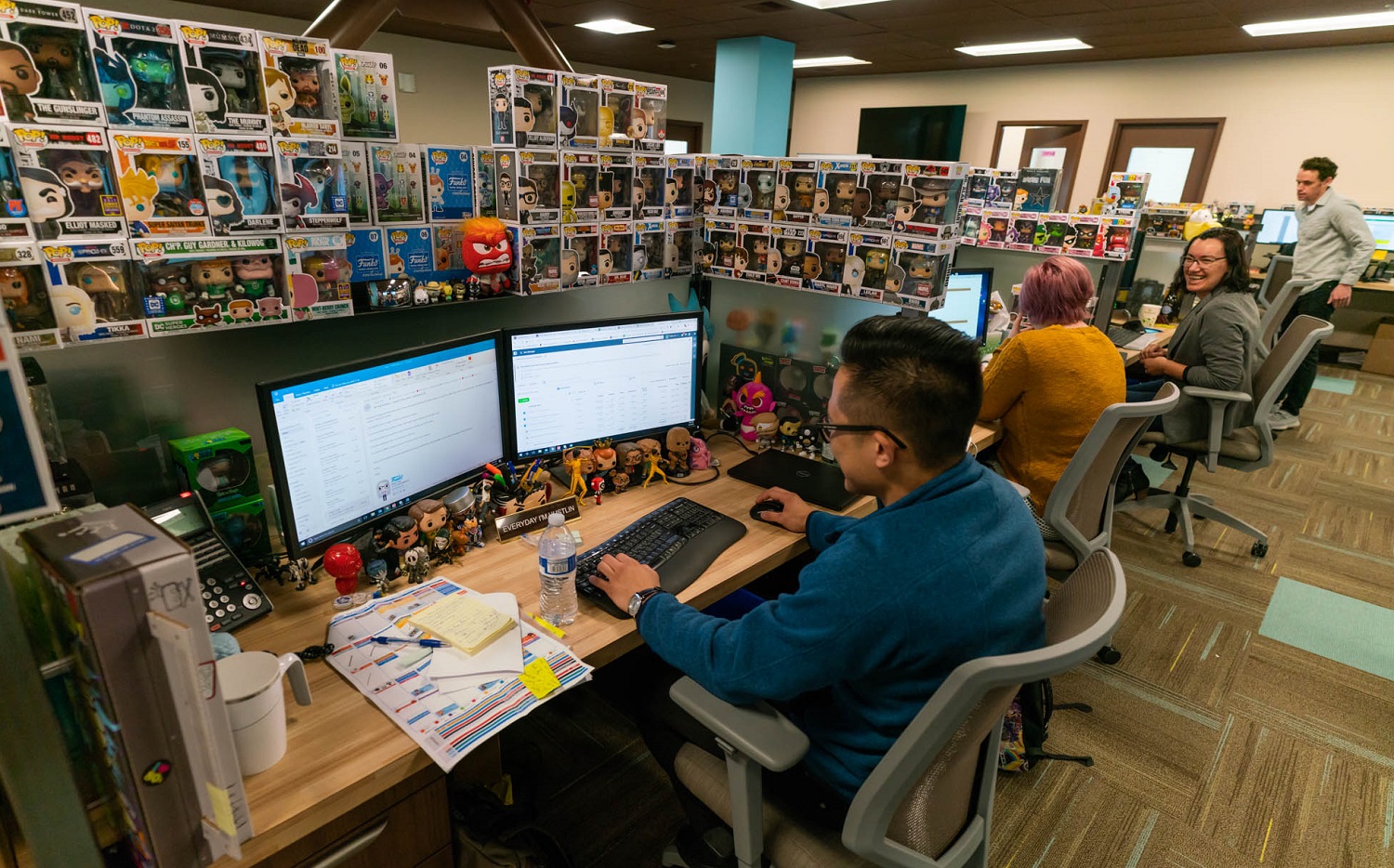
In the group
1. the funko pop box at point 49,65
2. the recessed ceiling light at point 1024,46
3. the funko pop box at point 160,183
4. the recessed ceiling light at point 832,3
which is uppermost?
the recessed ceiling light at point 1024,46

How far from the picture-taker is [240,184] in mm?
1208

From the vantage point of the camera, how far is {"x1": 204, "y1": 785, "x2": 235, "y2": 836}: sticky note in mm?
683

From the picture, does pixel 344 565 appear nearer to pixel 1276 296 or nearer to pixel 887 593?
pixel 887 593

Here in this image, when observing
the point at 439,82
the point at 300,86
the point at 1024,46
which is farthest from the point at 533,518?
the point at 439,82

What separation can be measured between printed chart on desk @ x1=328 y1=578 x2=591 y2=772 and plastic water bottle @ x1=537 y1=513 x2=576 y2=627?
0.05 m

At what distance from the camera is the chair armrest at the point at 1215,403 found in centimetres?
270

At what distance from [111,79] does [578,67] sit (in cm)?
861

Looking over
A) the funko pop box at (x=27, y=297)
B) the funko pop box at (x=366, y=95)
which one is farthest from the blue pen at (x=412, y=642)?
the funko pop box at (x=366, y=95)

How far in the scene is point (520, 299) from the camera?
1811 millimetres

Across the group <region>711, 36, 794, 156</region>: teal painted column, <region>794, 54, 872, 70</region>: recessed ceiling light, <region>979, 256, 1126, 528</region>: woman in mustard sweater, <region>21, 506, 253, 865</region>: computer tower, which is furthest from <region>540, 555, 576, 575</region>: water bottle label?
<region>794, 54, 872, 70</region>: recessed ceiling light

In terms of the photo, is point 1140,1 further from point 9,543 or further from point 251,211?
point 9,543

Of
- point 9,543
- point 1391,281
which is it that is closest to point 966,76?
point 1391,281

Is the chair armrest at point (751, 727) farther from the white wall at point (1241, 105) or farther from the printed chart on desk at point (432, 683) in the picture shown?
the white wall at point (1241, 105)

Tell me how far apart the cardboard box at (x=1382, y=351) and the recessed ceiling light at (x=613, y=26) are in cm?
687
